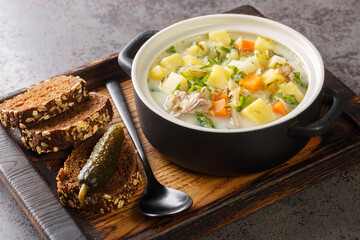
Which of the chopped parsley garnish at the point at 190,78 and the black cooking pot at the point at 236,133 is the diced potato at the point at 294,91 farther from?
the chopped parsley garnish at the point at 190,78

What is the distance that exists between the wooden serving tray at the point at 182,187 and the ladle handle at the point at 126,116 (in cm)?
7

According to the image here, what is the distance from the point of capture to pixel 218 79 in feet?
8.82

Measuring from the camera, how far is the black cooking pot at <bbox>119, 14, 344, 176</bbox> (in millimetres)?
2361

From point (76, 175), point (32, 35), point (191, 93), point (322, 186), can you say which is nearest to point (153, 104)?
point (191, 93)

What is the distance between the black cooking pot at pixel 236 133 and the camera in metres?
2.36

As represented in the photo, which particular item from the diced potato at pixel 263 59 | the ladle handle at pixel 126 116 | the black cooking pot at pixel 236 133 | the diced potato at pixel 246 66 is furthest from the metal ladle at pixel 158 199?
the diced potato at pixel 263 59

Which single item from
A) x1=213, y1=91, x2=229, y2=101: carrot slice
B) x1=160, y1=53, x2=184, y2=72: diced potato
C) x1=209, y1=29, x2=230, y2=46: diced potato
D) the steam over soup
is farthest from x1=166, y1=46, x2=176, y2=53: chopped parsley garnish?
x1=213, y1=91, x2=229, y2=101: carrot slice

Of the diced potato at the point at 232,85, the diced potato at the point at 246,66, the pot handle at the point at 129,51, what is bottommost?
the diced potato at the point at 232,85

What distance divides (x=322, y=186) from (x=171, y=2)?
259 cm

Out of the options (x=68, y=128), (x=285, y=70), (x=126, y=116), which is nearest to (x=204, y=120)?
(x=285, y=70)

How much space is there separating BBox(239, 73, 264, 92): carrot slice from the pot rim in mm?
267

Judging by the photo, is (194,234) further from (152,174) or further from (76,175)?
(76,175)

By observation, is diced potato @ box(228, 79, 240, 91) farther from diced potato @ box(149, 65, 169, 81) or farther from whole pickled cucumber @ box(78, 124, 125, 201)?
whole pickled cucumber @ box(78, 124, 125, 201)

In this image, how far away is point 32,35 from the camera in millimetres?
4473
